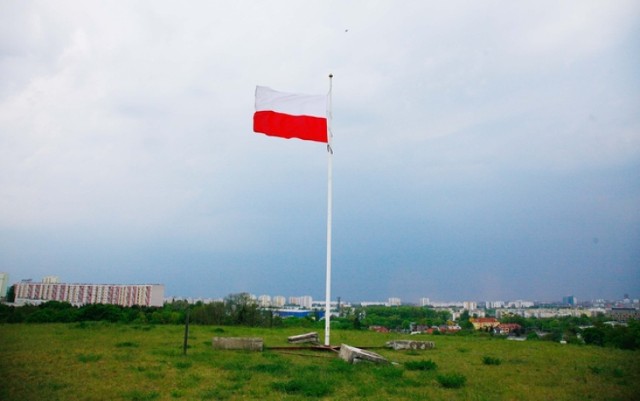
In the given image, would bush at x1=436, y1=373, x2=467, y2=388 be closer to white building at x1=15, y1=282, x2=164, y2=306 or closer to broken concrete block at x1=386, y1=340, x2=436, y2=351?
broken concrete block at x1=386, y1=340, x2=436, y2=351

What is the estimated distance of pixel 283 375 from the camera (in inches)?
315

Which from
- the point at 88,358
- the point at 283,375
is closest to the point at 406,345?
the point at 283,375

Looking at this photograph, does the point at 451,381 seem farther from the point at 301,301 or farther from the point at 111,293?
the point at 301,301

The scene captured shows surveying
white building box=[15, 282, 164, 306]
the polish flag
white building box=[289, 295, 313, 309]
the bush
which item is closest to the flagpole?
the polish flag

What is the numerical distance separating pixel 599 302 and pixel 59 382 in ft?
83.9

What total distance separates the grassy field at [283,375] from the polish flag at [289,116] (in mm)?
6387

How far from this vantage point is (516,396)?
670 centimetres

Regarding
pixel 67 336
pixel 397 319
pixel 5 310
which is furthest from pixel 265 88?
pixel 397 319

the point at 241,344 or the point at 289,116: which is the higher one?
the point at 289,116

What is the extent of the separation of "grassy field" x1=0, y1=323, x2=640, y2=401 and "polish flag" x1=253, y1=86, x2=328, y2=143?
21.0 ft

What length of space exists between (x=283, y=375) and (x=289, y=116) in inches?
306

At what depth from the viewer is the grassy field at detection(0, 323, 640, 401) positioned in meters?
6.51

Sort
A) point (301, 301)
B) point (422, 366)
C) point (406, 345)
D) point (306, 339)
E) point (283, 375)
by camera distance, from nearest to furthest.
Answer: point (283, 375) → point (422, 366) → point (406, 345) → point (306, 339) → point (301, 301)

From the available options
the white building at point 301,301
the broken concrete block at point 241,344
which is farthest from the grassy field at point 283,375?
the white building at point 301,301
